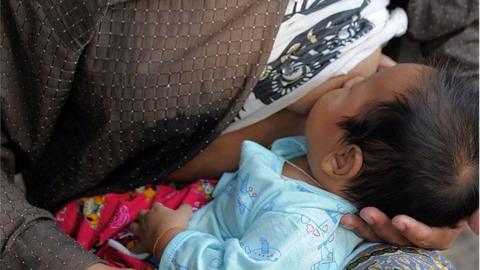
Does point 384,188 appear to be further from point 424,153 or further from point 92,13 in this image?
point 92,13

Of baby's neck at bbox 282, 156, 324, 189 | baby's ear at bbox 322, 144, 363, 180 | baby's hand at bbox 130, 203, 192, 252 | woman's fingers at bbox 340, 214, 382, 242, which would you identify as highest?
baby's ear at bbox 322, 144, 363, 180

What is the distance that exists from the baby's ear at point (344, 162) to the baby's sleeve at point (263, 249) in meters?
0.11

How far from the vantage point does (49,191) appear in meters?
1.37

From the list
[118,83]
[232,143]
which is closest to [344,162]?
[232,143]

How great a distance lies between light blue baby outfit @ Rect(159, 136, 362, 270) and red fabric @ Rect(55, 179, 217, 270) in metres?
0.09

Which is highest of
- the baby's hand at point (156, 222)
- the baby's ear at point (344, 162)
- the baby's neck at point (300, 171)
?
the baby's ear at point (344, 162)

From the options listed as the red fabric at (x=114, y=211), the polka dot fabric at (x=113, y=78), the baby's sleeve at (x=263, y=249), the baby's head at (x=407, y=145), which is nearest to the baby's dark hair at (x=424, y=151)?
the baby's head at (x=407, y=145)

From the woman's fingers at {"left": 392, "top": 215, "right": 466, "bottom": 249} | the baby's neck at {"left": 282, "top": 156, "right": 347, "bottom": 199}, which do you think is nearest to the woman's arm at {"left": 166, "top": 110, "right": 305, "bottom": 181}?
the baby's neck at {"left": 282, "top": 156, "right": 347, "bottom": 199}

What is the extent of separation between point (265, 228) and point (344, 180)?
0.17 metres

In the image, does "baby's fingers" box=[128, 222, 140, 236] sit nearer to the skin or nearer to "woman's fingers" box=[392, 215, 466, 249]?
the skin

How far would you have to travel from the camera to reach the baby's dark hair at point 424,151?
1.10 metres

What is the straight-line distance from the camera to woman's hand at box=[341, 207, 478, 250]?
113 centimetres

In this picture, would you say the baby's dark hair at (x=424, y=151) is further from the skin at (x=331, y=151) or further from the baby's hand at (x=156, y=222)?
the baby's hand at (x=156, y=222)

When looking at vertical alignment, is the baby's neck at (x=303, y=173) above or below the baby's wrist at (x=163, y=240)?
above
